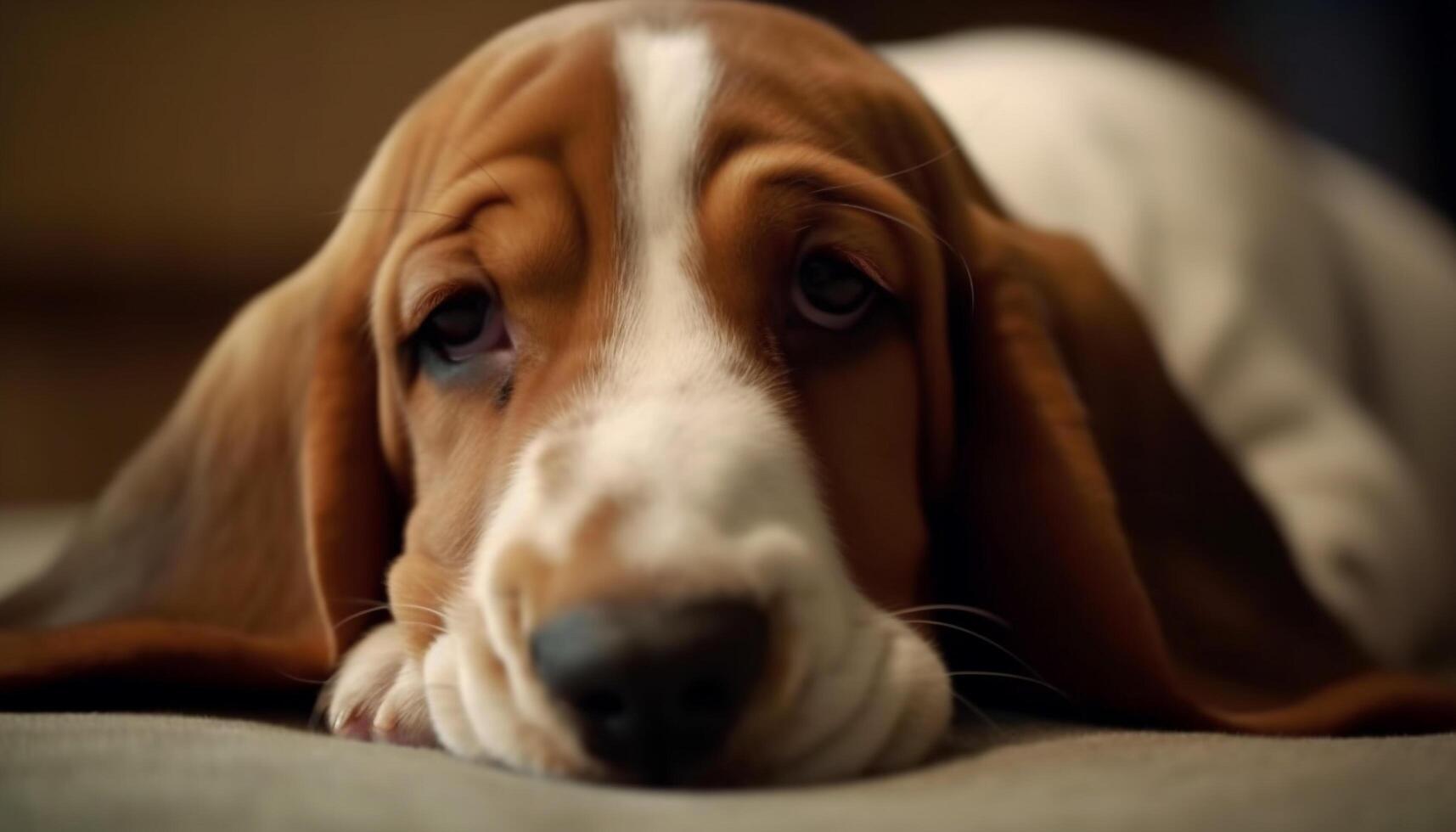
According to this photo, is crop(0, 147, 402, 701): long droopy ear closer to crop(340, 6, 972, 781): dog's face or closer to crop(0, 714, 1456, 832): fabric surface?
crop(340, 6, 972, 781): dog's face

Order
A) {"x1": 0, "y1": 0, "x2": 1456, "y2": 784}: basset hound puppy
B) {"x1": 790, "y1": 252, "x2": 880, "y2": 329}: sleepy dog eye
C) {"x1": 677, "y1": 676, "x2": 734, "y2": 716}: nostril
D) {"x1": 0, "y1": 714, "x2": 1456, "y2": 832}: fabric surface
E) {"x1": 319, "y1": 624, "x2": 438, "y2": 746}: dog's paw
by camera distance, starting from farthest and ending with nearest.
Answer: {"x1": 790, "y1": 252, "x2": 880, "y2": 329}: sleepy dog eye, {"x1": 319, "y1": 624, "x2": 438, "y2": 746}: dog's paw, {"x1": 0, "y1": 0, "x2": 1456, "y2": 784}: basset hound puppy, {"x1": 677, "y1": 676, "x2": 734, "y2": 716}: nostril, {"x1": 0, "y1": 714, "x2": 1456, "y2": 832}: fabric surface

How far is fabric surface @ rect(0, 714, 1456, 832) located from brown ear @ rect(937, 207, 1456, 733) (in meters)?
0.35

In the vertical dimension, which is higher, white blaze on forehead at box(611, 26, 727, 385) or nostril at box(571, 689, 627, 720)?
white blaze on forehead at box(611, 26, 727, 385)

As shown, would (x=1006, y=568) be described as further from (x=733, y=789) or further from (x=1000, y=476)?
(x=733, y=789)

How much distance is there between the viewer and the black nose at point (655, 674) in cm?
117

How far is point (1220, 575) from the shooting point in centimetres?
190

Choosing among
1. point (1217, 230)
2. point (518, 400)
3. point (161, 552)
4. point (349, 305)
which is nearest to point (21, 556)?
point (161, 552)

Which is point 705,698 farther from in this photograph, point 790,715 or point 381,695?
point 381,695

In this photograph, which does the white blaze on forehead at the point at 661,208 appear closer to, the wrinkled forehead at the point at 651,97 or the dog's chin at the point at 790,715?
the wrinkled forehead at the point at 651,97

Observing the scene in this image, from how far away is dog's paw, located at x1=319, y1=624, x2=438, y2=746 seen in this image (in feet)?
4.91

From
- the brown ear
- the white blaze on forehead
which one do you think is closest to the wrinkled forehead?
the white blaze on forehead

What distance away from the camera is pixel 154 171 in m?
2.28

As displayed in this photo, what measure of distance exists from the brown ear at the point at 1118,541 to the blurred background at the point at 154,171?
813mm

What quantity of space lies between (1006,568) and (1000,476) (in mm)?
116
